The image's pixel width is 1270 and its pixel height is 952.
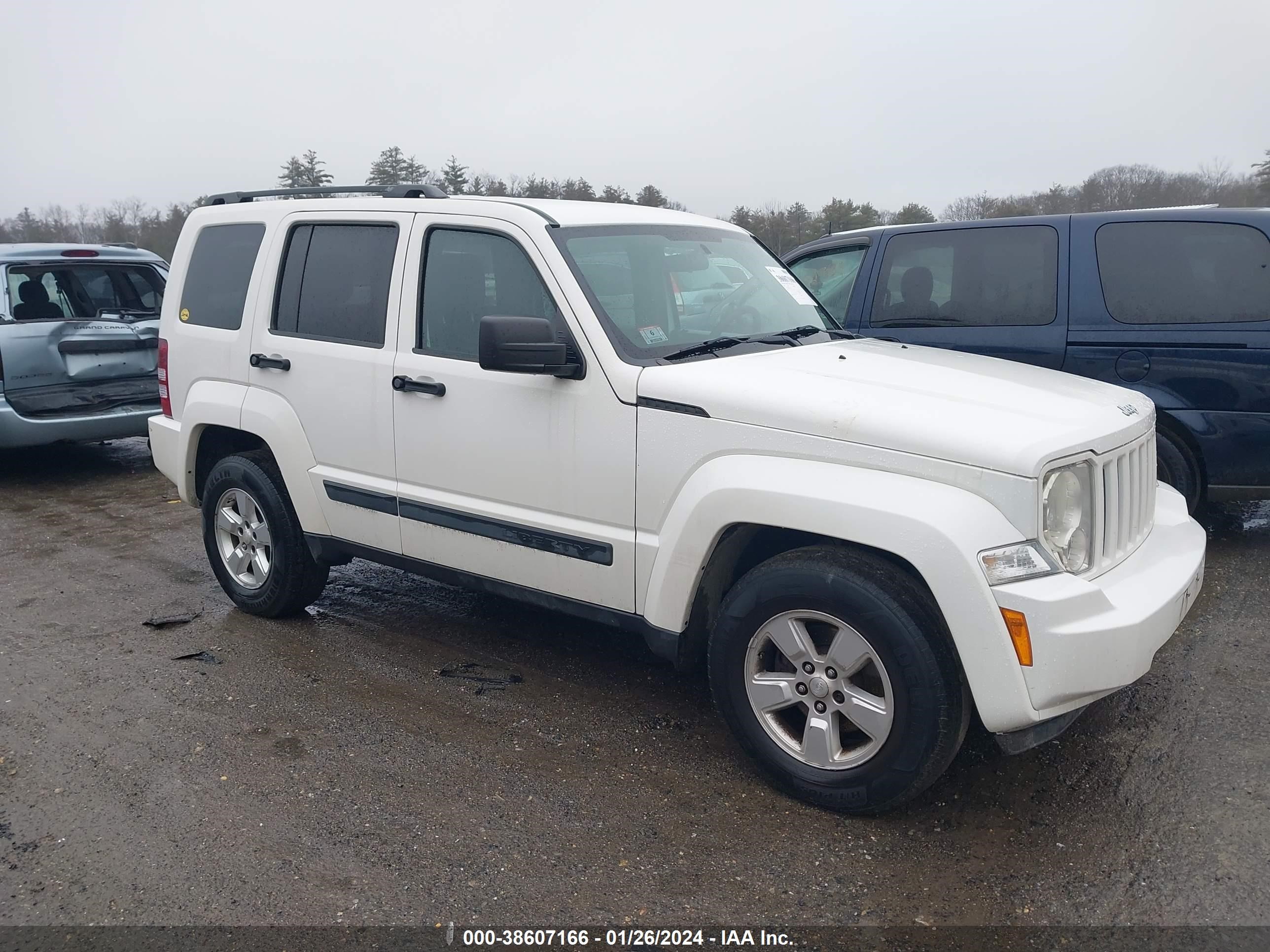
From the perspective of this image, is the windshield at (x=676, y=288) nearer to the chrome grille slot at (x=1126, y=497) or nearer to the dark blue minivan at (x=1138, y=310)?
the chrome grille slot at (x=1126, y=497)

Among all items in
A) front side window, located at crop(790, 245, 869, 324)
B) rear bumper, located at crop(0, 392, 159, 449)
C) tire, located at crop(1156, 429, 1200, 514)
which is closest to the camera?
tire, located at crop(1156, 429, 1200, 514)

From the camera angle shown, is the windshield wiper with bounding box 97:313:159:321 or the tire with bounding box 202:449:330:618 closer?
the tire with bounding box 202:449:330:618

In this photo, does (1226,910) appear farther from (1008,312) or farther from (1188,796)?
(1008,312)

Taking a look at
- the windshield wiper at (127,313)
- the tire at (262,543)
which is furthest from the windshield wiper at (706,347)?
the windshield wiper at (127,313)

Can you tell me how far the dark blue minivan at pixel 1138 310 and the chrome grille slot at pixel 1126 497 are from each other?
190cm

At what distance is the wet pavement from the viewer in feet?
9.09

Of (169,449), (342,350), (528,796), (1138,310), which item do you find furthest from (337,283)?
(1138,310)

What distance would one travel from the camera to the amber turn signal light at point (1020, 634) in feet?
9.00

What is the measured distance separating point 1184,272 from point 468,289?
12.6 feet

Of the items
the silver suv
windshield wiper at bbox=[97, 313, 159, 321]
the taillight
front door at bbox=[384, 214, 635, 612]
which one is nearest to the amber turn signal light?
front door at bbox=[384, 214, 635, 612]

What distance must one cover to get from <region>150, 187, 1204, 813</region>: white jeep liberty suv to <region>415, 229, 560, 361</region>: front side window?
13 mm

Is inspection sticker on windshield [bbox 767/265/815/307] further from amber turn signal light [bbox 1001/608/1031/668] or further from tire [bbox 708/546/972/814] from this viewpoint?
amber turn signal light [bbox 1001/608/1031/668]

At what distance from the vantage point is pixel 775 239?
32.4ft

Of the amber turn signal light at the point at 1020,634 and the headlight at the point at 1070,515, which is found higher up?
the headlight at the point at 1070,515
